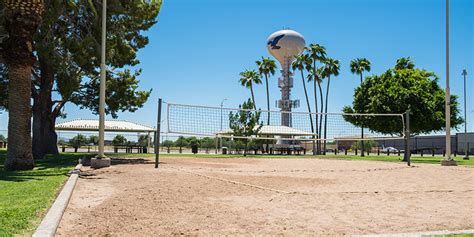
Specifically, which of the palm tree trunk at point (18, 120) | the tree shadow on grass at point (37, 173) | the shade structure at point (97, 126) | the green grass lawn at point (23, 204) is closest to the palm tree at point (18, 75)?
the palm tree trunk at point (18, 120)

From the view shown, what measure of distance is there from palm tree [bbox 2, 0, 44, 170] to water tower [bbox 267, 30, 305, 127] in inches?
1762

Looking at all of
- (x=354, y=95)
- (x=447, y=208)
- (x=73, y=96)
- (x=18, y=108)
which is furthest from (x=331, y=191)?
(x=354, y=95)

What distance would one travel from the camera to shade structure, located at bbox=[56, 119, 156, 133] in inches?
1277

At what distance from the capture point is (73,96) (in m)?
26.2

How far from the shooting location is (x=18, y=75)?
1345cm

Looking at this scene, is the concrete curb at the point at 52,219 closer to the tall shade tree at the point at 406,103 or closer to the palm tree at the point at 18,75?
the palm tree at the point at 18,75

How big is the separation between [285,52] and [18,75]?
162 ft

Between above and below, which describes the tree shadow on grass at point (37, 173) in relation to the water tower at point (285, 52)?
below

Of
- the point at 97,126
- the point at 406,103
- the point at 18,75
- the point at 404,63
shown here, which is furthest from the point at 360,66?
the point at 18,75

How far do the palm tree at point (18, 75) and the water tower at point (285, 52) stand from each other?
147ft

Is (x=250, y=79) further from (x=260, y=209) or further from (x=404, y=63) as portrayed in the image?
(x=260, y=209)

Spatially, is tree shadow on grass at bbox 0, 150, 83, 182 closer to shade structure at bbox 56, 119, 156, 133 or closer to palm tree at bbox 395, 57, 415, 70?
shade structure at bbox 56, 119, 156, 133

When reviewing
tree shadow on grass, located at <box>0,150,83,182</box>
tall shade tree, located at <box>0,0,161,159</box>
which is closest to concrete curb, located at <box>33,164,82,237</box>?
tree shadow on grass, located at <box>0,150,83,182</box>

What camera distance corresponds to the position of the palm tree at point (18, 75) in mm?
13328
